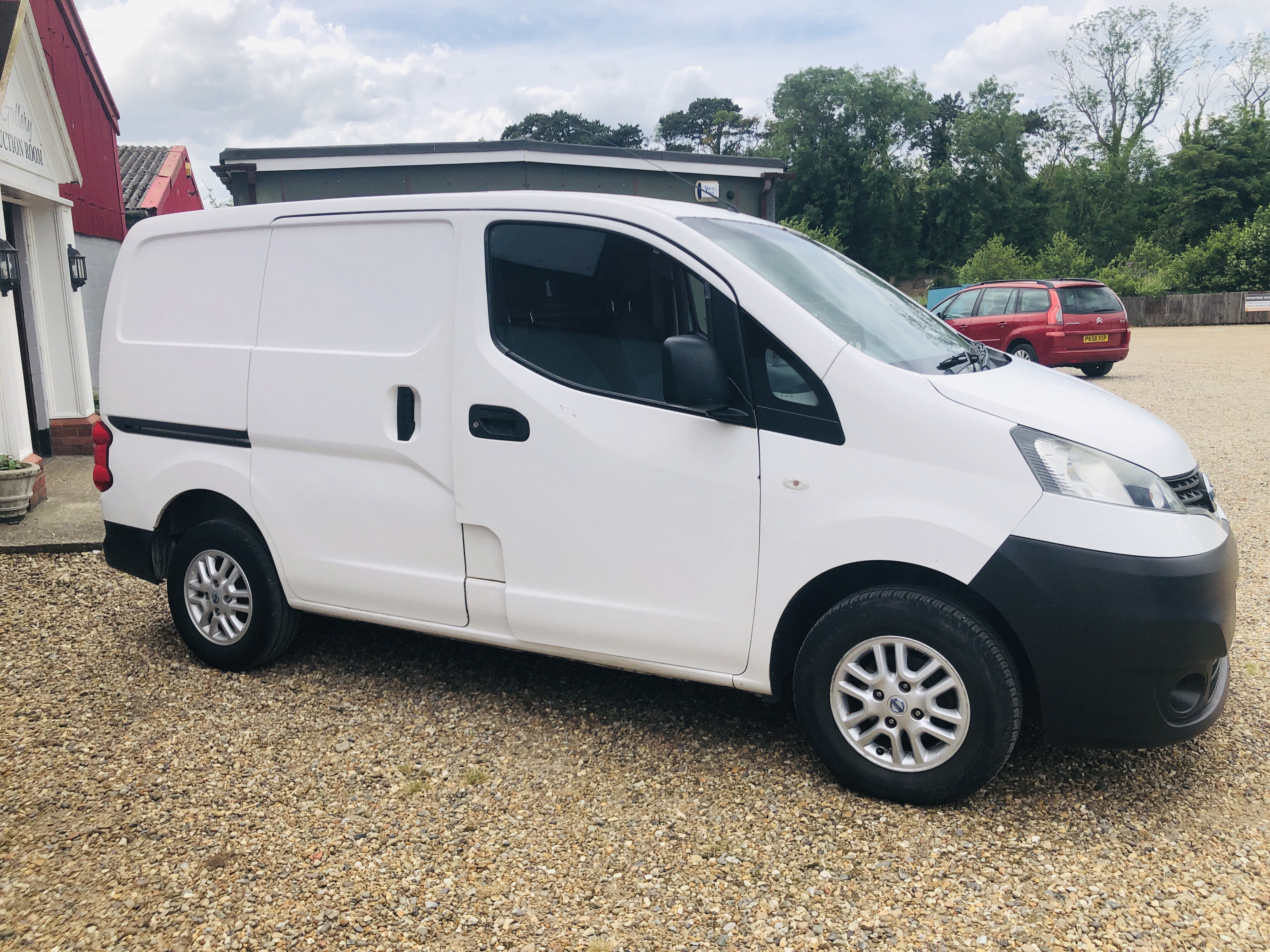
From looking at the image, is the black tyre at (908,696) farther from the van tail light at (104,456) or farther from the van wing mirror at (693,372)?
the van tail light at (104,456)

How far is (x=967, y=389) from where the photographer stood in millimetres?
3150

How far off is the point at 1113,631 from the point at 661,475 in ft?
4.79

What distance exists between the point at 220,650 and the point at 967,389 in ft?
11.1

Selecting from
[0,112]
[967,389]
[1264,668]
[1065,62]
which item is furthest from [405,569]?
[1065,62]

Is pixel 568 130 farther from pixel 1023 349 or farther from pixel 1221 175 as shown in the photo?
pixel 1023 349

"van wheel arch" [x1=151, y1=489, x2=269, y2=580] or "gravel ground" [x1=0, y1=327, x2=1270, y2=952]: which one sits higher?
"van wheel arch" [x1=151, y1=489, x2=269, y2=580]

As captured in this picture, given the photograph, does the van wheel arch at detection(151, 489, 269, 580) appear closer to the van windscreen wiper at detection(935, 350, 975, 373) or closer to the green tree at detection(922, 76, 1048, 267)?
the van windscreen wiper at detection(935, 350, 975, 373)

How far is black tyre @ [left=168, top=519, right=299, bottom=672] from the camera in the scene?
4.27 metres

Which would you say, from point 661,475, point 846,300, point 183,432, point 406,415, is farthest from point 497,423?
point 183,432

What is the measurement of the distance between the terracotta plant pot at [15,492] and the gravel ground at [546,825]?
320 cm

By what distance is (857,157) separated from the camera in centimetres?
6191

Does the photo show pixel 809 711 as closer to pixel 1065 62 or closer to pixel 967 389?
pixel 967 389

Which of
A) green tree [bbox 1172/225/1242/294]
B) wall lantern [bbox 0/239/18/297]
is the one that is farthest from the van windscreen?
green tree [bbox 1172/225/1242/294]

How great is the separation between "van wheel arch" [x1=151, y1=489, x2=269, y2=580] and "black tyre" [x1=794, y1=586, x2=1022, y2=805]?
2543 mm
